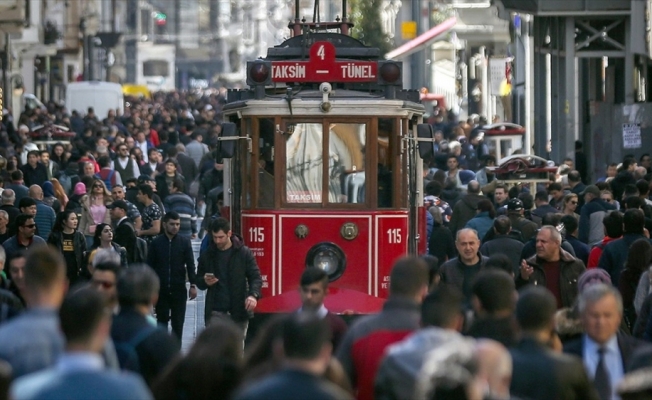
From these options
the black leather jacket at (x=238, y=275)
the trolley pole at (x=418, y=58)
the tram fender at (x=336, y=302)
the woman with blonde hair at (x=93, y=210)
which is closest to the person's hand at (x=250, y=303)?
the black leather jacket at (x=238, y=275)

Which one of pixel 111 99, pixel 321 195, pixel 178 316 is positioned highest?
pixel 111 99

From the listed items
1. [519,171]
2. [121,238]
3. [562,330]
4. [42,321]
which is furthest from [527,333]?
[519,171]

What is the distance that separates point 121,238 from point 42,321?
8.39m

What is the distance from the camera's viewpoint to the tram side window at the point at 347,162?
14454 millimetres

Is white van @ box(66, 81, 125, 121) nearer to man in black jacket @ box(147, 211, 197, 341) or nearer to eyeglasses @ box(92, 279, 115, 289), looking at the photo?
man in black jacket @ box(147, 211, 197, 341)

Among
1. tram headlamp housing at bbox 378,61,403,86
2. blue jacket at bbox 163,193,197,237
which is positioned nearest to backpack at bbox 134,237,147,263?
tram headlamp housing at bbox 378,61,403,86

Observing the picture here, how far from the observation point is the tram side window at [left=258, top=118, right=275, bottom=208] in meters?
14.5

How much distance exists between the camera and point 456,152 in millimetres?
27578

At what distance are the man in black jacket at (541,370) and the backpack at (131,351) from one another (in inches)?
73.0

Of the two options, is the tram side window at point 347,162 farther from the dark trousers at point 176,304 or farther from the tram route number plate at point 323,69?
the dark trousers at point 176,304

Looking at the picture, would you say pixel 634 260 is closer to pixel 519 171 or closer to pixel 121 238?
pixel 121 238

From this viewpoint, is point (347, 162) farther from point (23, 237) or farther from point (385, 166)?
point (23, 237)

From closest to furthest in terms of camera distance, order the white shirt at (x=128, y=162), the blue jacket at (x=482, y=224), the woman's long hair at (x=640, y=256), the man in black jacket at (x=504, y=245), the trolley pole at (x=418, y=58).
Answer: the woman's long hair at (x=640, y=256)
the man in black jacket at (x=504, y=245)
the blue jacket at (x=482, y=224)
the white shirt at (x=128, y=162)
the trolley pole at (x=418, y=58)

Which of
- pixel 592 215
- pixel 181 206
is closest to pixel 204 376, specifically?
pixel 592 215
